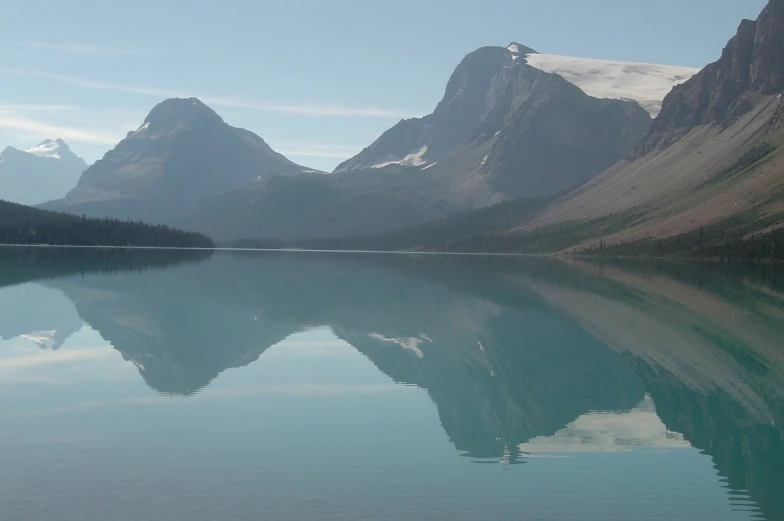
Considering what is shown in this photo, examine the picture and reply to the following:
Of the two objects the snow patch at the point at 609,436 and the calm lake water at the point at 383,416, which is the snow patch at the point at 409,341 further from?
the snow patch at the point at 609,436

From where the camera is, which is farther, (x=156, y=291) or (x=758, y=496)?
(x=156, y=291)

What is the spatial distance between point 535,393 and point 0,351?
28196 mm

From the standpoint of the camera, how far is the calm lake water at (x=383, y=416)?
21.2 meters

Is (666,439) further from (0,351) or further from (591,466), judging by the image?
(0,351)

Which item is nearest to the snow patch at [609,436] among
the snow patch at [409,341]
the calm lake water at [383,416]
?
the calm lake water at [383,416]

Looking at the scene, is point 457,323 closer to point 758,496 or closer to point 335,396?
point 335,396

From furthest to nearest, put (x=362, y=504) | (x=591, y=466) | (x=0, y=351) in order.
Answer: (x=0, y=351) < (x=591, y=466) < (x=362, y=504)

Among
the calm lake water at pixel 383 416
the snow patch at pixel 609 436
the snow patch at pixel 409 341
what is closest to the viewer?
the calm lake water at pixel 383 416

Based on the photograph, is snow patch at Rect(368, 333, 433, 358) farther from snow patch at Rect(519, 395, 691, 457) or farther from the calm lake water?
snow patch at Rect(519, 395, 691, 457)

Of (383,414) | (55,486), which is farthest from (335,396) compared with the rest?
(55,486)

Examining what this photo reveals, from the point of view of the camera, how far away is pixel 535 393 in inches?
1438

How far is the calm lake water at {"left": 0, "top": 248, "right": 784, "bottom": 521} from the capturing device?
21.2 metres

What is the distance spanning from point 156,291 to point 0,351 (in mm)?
41764

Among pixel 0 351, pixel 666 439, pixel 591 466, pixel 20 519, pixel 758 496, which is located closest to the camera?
pixel 20 519
